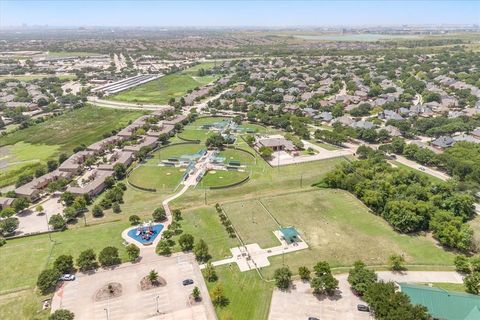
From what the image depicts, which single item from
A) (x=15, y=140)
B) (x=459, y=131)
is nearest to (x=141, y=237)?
(x=15, y=140)

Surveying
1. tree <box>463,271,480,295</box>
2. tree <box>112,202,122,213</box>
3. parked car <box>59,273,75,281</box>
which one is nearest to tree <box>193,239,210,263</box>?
parked car <box>59,273,75,281</box>

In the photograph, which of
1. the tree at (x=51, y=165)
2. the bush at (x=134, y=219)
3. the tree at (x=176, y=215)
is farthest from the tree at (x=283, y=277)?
the tree at (x=51, y=165)

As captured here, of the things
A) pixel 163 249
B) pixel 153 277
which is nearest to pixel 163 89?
pixel 163 249

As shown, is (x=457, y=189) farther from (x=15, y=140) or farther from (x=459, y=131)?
(x=15, y=140)

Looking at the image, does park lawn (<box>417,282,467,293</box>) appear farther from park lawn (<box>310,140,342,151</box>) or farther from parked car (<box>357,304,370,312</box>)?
park lawn (<box>310,140,342,151</box>)

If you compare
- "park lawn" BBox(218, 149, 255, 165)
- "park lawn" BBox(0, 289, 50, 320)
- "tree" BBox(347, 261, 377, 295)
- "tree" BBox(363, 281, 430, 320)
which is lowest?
"park lawn" BBox(0, 289, 50, 320)

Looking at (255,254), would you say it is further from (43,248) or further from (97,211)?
(43,248)
